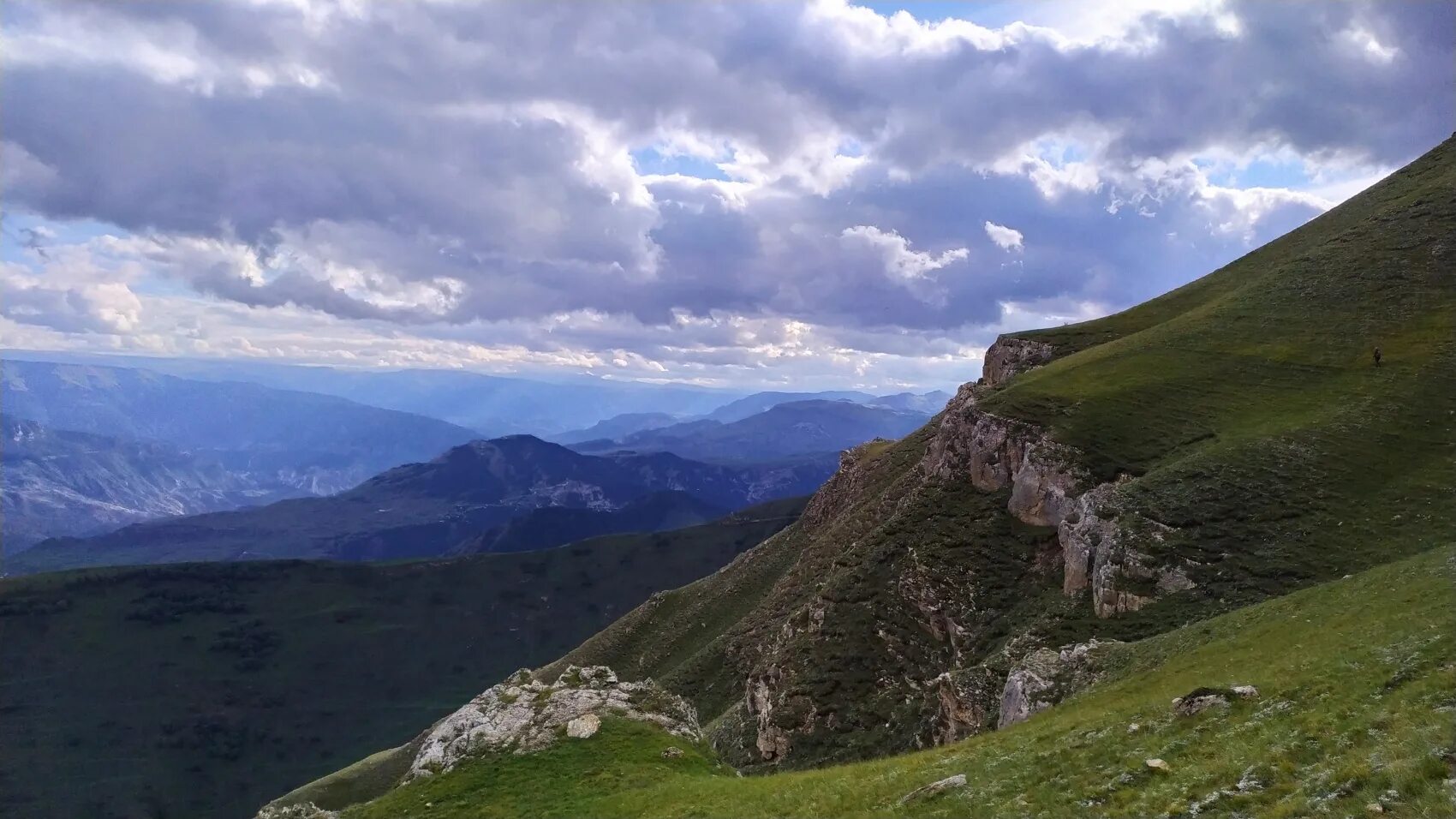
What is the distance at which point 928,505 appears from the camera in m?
85.6

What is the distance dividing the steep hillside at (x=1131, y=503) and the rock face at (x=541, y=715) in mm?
22383

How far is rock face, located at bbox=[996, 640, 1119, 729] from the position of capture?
134 feet

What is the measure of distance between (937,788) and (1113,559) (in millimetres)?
40131

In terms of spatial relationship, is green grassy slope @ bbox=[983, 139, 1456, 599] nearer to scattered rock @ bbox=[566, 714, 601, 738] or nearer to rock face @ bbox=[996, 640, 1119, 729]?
rock face @ bbox=[996, 640, 1119, 729]

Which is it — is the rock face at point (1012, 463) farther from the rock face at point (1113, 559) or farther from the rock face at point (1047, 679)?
the rock face at point (1047, 679)

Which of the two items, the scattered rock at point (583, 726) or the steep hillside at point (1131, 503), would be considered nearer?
the scattered rock at point (583, 726)

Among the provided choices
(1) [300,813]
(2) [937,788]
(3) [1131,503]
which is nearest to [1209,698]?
(2) [937,788]

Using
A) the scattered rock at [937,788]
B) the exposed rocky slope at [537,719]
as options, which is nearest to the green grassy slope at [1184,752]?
the scattered rock at [937,788]

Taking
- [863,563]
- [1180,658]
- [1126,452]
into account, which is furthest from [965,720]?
[1126,452]

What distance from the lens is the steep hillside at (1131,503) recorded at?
53938mm

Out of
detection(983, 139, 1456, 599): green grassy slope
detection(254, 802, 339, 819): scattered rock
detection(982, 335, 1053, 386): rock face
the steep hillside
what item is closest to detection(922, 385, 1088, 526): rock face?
the steep hillside

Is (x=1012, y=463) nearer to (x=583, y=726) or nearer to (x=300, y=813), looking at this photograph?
(x=583, y=726)

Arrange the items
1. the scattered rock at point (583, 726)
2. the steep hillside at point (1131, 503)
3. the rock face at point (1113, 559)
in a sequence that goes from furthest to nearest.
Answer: the rock face at point (1113, 559)
the steep hillside at point (1131, 503)
the scattered rock at point (583, 726)

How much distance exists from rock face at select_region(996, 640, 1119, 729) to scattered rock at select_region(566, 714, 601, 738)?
75.1 ft
